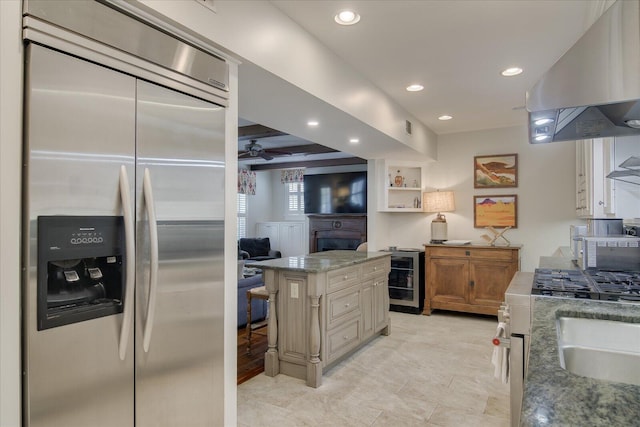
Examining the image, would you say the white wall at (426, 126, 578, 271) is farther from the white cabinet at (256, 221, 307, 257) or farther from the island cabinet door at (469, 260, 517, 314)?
the white cabinet at (256, 221, 307, 257)

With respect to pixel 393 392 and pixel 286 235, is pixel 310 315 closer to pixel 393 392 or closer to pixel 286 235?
pixel 393 392

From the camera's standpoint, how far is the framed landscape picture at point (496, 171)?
5.24 metres

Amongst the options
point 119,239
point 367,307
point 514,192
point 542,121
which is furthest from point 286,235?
point 542,121

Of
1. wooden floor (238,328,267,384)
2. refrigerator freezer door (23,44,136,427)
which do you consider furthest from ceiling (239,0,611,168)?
wooden floor (238,328,267,384)

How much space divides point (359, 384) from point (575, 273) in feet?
5.64

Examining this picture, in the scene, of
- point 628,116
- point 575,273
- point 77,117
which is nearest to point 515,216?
A: point 575,273

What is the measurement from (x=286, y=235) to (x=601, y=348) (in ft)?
27.3

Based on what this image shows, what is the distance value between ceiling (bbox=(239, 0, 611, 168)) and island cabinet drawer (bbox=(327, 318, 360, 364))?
2.19 meters

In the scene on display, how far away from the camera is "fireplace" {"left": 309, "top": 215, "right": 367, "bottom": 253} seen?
8.56 metres

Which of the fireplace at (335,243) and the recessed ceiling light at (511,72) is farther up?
the recessed ceiling light at (511,72)

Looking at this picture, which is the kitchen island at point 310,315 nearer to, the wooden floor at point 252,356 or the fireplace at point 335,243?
the wooden floor at point 252,356

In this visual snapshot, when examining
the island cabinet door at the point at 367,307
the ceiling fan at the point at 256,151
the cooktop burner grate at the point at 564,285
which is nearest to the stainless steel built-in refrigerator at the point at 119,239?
the cooktop burner grate at the point at 564,285

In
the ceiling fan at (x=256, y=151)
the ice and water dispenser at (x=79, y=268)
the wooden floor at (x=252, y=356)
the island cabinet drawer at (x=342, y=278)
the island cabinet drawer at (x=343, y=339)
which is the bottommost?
the wooden floor at (x=252, y=356)

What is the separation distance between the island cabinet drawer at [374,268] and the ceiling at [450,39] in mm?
1739
